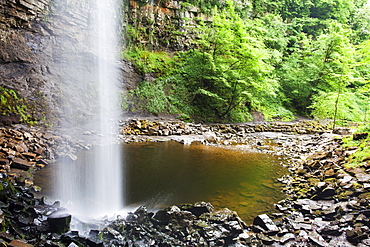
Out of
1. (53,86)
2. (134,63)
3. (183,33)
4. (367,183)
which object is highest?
(183,33)

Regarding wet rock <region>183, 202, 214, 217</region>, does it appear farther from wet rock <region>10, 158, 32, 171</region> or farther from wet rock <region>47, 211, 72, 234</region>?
wet rock <region>10, 158, 32, 171</region>

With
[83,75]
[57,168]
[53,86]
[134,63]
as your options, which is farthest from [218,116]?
[57,168]

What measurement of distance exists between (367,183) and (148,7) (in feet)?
69.0

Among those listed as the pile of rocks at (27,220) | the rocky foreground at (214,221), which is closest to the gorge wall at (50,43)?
the rocky foreground at (214,221)

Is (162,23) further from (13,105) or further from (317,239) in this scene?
(317,239)

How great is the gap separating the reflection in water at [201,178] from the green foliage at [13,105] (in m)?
4.35

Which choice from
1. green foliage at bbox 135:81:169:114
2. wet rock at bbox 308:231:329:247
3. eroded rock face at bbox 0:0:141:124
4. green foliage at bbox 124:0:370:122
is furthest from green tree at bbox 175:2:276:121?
wet rock at bbox 308:231:329:247

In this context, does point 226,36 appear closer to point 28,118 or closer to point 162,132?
point 162,132

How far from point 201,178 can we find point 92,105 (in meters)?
10.6

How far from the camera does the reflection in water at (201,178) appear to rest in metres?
5.76

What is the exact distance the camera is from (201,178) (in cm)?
736

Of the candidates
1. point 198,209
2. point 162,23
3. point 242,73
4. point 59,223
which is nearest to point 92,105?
point 162,23

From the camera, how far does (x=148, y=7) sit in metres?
20.5

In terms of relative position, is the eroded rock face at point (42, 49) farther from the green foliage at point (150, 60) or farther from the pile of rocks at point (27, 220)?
the pile of rocks at point (27, 220)
